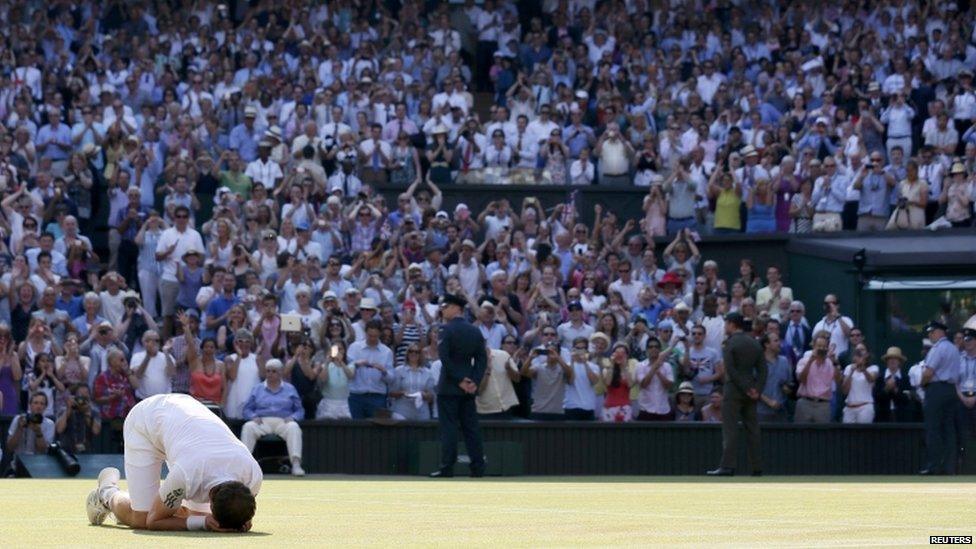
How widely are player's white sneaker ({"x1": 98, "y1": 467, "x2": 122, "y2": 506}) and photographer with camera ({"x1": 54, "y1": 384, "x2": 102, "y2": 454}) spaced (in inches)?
376

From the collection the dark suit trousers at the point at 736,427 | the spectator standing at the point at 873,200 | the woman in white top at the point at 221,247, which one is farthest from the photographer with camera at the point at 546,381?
the spectator standing at the point at 873,200

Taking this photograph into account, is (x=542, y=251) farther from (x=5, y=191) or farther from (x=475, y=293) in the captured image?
(x=5, y=191)

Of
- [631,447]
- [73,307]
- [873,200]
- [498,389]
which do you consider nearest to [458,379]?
[498,389]

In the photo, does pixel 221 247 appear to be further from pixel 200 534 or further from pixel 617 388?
pixel 200 534

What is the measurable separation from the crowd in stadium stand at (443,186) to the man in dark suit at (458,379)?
10.3ft

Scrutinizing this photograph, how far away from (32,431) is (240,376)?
2.52 meters

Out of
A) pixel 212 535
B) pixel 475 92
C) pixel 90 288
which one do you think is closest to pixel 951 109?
pixel 475 92

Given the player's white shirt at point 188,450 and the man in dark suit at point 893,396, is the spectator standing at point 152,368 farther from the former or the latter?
the player's white shirt at point 188,450

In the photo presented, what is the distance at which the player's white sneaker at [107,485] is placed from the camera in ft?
33.9

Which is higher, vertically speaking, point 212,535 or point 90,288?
point 90,288

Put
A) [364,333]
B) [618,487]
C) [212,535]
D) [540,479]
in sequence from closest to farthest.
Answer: [212,535] < [618,487] < [540,479] < [364,333]

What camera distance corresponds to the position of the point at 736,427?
19812mm

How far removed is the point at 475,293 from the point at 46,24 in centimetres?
1010

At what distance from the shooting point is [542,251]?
24531 millimetres
